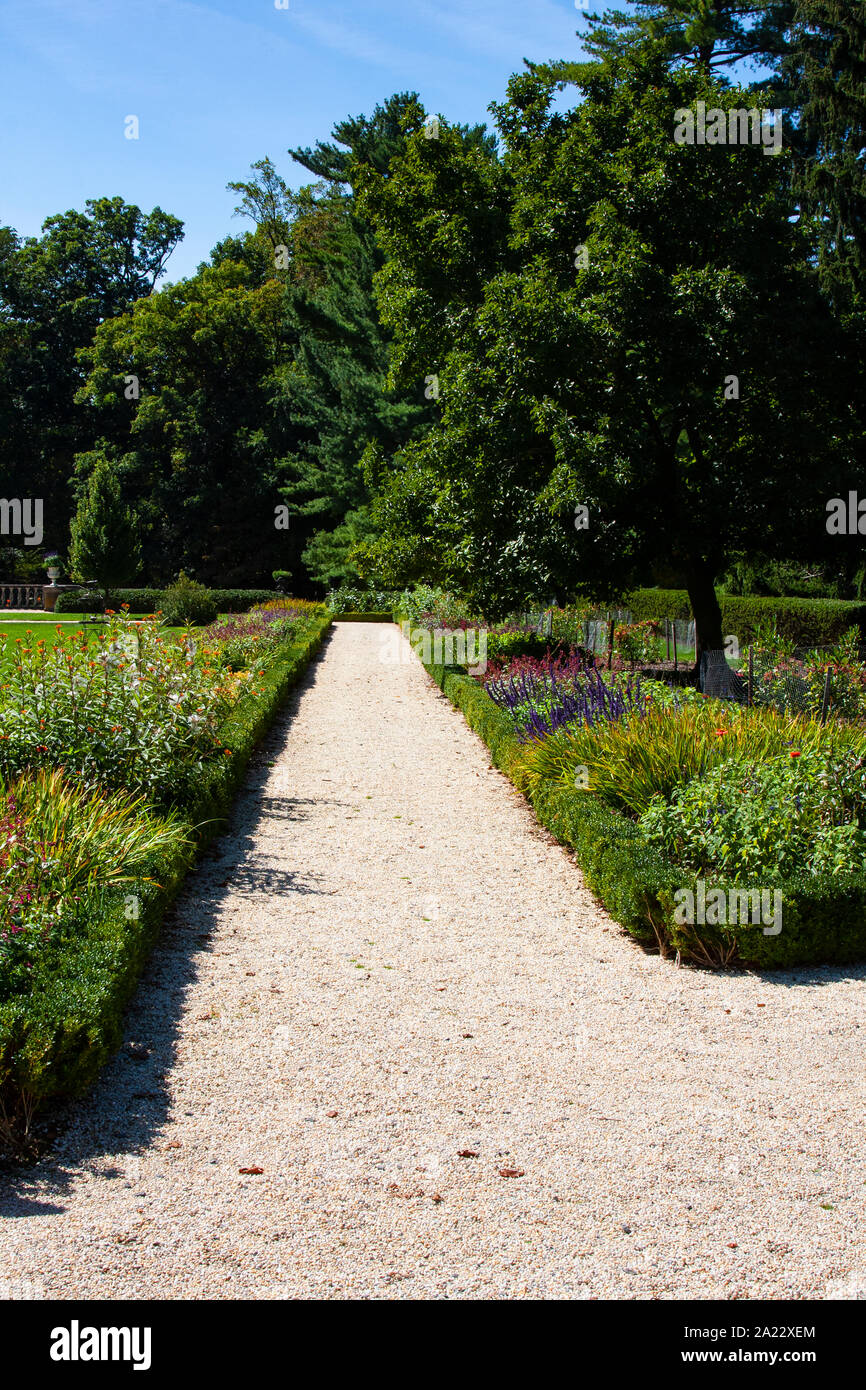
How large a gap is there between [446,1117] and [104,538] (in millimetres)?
30298

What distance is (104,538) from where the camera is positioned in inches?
1251

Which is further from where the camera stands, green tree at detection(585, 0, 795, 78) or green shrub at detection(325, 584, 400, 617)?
green shrub at detection(325, 584, 400, 617)

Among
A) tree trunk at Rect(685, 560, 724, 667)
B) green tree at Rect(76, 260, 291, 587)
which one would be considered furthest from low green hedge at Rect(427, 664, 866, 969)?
green tree at Rect(76, 260, 291, 587)

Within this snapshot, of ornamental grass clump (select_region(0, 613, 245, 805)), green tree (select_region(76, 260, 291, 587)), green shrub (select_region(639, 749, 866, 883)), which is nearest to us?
green shrub (select_region(639, 749, 866, 883))

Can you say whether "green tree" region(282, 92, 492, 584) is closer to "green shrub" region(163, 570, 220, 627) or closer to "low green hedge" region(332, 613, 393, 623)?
"low green hedge" region(332, 613, 393, 623)

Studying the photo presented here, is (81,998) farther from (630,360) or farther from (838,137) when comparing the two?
(838,137)

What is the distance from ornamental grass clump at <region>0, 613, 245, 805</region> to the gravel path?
935mm

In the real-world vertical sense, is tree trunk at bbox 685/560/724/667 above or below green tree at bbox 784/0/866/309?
below

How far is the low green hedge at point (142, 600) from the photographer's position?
34500mm

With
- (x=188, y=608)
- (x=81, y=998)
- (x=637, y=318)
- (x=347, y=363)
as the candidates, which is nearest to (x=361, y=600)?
(x=347, y=363)

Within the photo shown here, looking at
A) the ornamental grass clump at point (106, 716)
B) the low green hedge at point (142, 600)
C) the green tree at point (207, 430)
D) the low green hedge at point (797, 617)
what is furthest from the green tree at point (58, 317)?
the ornamental grass clump at point (106, 716)

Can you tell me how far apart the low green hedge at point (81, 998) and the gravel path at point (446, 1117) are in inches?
7.6

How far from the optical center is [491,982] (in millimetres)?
5238

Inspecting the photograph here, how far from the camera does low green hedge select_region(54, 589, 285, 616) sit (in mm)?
34500
